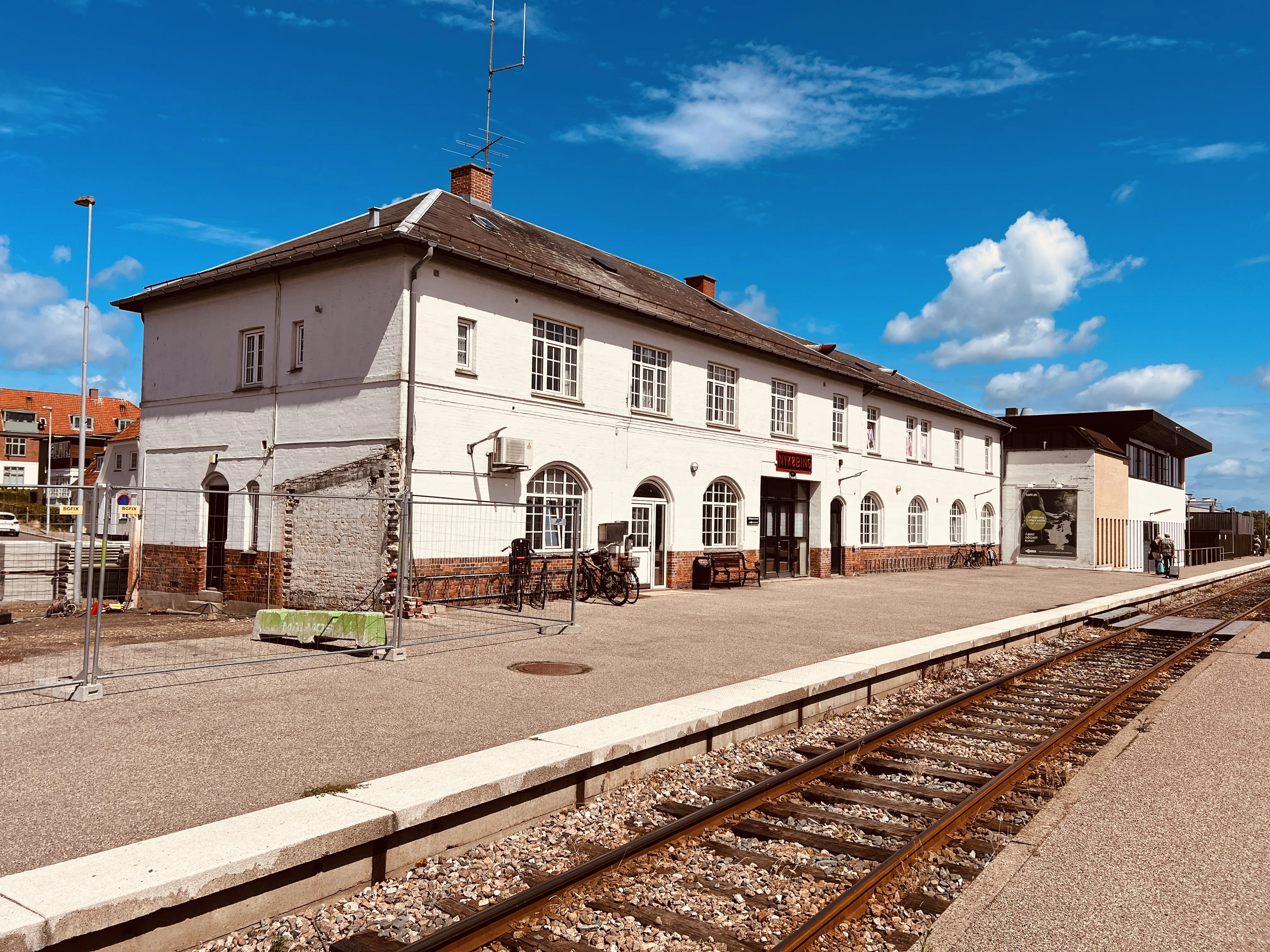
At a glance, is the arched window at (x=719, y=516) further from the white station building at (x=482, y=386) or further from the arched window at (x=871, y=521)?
the arched window at (x=871, y=521)

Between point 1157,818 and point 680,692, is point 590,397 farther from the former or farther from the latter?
point 1157,818

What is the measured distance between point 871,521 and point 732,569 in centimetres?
941

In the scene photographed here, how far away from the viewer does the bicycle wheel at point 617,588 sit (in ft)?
57.6

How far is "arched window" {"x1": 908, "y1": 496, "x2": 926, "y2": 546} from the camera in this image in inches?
1276

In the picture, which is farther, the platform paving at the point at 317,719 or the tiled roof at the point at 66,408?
the tiled roof at the point at 66,408

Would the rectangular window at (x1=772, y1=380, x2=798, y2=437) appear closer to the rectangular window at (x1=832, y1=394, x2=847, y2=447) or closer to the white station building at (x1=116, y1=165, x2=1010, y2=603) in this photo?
the white station building at (x1=116, y1=165, x2=1010, y2=603)

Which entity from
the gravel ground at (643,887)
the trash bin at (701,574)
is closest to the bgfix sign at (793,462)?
the trash bin at (701,574)

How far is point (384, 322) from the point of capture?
15.5 meters

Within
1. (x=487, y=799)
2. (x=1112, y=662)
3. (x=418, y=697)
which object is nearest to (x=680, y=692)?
(x=418, y=697)

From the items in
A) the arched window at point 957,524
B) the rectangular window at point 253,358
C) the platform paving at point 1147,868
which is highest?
the rectangular window at point 253,358

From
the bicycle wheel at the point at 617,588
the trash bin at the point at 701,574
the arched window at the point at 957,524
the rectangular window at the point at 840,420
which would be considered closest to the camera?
the bicycle wheel at the point at 617,588

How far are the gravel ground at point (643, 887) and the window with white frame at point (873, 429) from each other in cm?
2403

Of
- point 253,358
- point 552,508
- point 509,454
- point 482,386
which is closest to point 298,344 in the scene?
point 253,358

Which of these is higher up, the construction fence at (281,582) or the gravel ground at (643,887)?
the construction fence at (281,582)
